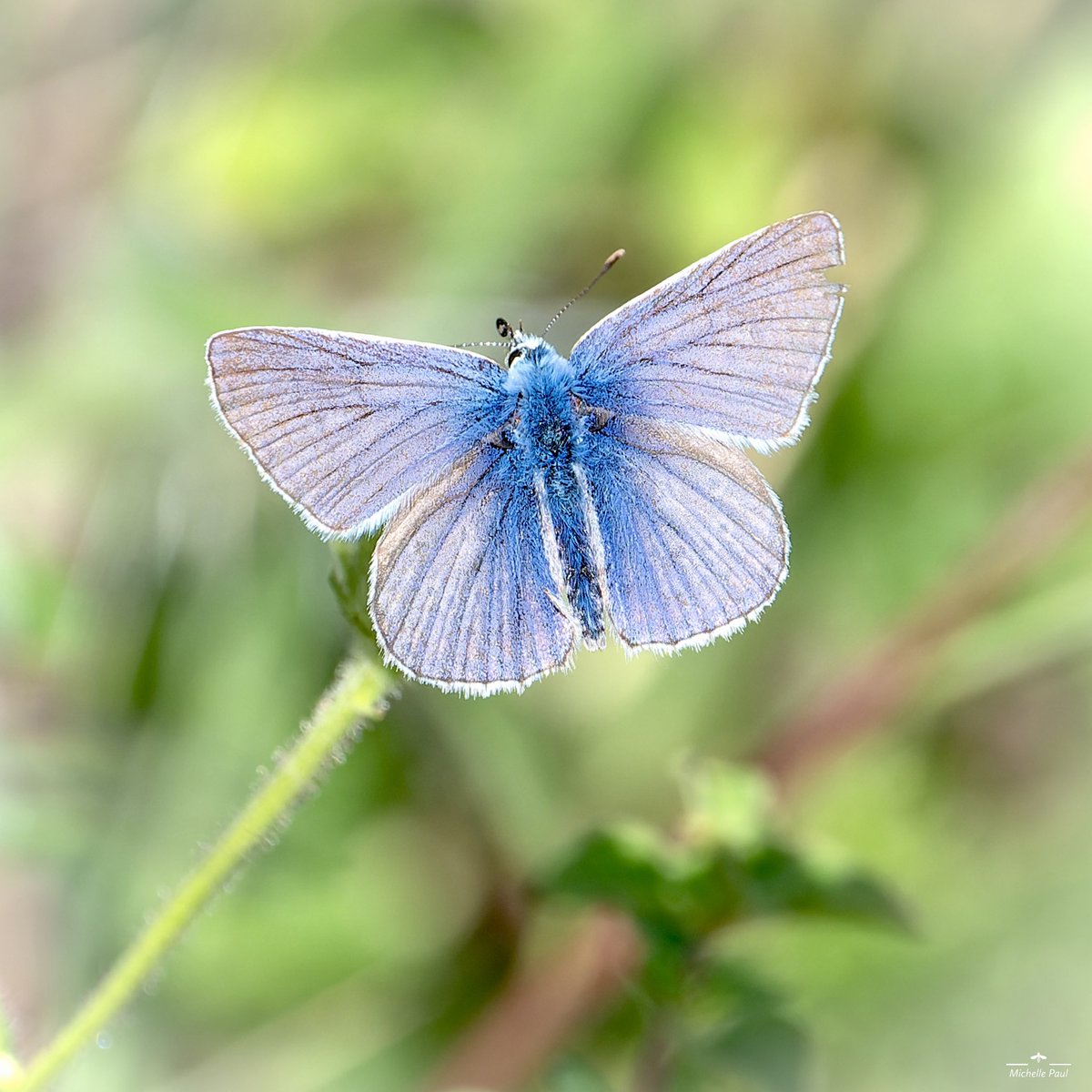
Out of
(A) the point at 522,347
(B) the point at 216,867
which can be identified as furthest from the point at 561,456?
(B) the point at 216,867

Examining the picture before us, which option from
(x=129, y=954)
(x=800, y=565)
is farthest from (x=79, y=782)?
(x=800, y=565)

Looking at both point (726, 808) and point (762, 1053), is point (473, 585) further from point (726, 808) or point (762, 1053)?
point (762, 1053)

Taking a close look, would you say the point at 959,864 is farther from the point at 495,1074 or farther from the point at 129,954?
the point at 129,954

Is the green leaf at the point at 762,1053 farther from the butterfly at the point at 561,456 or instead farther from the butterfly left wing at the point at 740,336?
the butterfly left wing at the point at 740,336

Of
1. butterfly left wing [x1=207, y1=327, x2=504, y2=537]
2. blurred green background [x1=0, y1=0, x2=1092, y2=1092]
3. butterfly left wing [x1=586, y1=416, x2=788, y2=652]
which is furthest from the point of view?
blurred green background [x1=0, y1=0, x2=1092, y2=1092]

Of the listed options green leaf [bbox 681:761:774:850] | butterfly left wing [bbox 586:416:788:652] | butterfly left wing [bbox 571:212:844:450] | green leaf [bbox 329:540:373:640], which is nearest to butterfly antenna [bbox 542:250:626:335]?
butterfly left wing [bbox 571:212:844:450]

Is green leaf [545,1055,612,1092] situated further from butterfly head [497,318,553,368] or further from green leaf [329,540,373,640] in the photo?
butterfly head [497,318,553,368]
